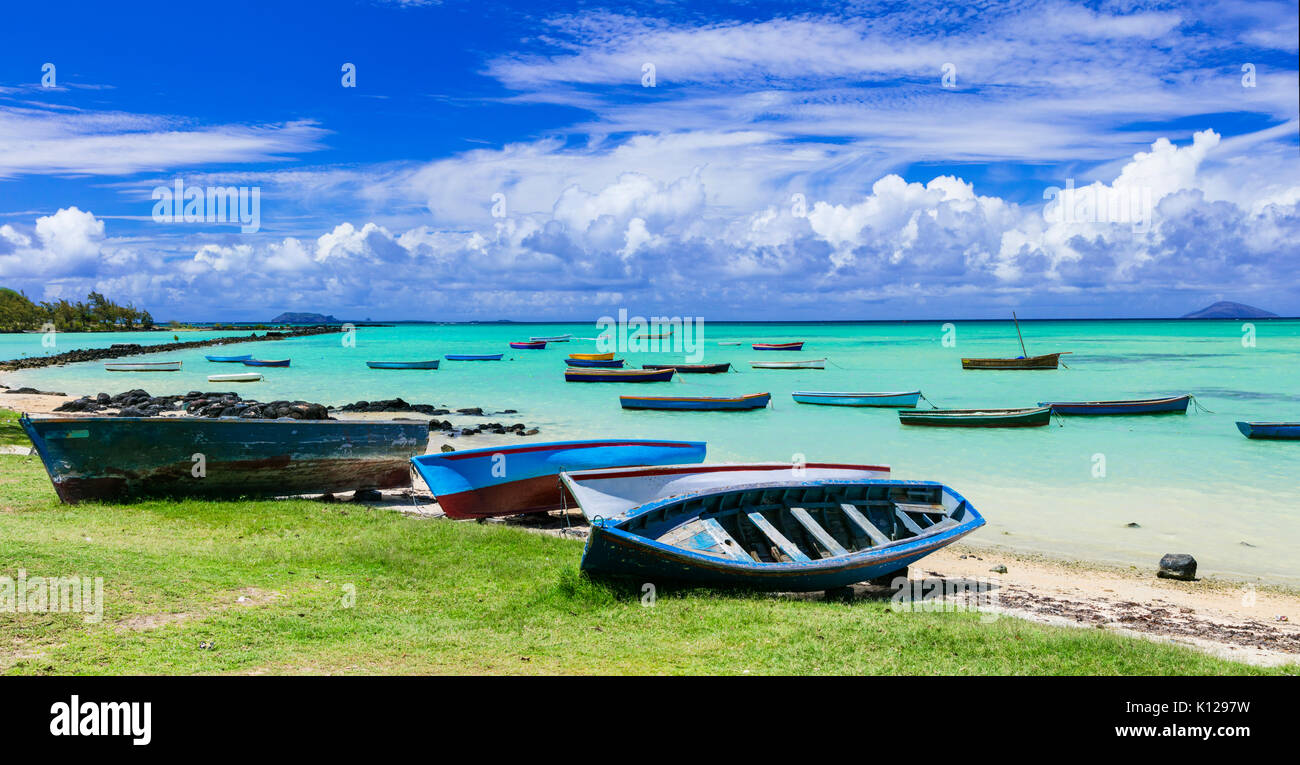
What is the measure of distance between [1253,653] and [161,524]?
14576mm

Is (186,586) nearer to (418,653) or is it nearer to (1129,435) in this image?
(418,653)

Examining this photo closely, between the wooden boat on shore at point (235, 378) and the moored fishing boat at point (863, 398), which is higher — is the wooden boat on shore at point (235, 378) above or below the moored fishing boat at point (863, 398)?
above

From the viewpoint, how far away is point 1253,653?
31.4 feet

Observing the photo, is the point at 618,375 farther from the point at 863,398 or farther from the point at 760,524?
the point at 760,524

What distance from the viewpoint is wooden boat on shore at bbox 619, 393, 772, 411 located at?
3875cm

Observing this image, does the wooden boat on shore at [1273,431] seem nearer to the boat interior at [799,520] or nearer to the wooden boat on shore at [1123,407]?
the wooden boat on shore at [1123,407]

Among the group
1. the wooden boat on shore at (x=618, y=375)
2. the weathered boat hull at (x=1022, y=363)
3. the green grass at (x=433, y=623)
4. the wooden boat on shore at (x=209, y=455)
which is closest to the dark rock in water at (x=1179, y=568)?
the green grass at (x=433, y=623)

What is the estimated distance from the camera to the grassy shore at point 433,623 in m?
7.13

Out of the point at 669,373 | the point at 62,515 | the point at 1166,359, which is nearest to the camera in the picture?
the point at 62,515

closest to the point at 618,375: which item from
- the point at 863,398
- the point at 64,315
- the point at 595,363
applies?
the point at 595,363

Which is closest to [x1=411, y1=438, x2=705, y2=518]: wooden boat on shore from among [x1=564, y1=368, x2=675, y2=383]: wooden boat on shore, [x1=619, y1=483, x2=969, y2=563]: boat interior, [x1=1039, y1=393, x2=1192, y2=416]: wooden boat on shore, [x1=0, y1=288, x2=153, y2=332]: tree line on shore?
[x1=619, y1=483, x2=969, y2=563]: boat interior

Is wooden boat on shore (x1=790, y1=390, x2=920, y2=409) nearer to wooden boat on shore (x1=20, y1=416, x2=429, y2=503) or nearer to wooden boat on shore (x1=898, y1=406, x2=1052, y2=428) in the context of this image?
wooden boat on shore (x1=898, y1=406, x2=1052, y2=428)

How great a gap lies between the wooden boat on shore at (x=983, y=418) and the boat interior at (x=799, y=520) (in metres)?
20.4
